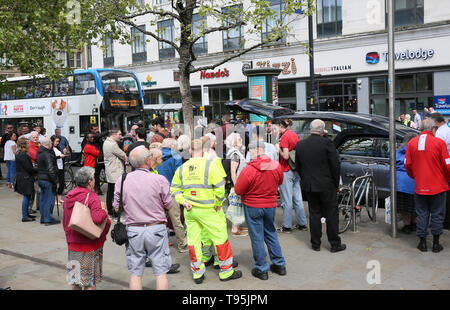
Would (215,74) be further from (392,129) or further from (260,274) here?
(260,274)

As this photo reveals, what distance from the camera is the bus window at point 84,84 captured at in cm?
1883

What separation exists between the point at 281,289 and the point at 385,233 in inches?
115

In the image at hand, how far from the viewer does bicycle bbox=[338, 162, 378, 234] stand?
759 cm

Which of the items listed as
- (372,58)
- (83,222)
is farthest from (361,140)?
(372,58)

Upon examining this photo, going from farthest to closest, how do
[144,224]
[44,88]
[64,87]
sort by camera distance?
[44,88]
[64,87]
[144,224]

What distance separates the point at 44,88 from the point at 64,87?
154 centimetres

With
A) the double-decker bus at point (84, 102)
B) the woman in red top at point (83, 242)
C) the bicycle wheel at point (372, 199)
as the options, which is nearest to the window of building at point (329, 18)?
the double-decker bus at point (84, 102)

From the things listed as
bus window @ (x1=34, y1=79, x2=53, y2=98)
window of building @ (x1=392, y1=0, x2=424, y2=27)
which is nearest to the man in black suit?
bus window @ (x1=34, y1=79, x2=53, y2=98)

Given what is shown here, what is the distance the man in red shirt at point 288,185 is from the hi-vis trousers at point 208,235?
7.76 feet

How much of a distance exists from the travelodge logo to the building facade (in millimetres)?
54

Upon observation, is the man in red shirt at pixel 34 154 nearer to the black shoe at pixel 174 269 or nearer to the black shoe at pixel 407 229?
the black shoe at pixel 174 269

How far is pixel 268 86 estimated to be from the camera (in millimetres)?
20625

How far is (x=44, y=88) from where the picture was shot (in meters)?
20.7
